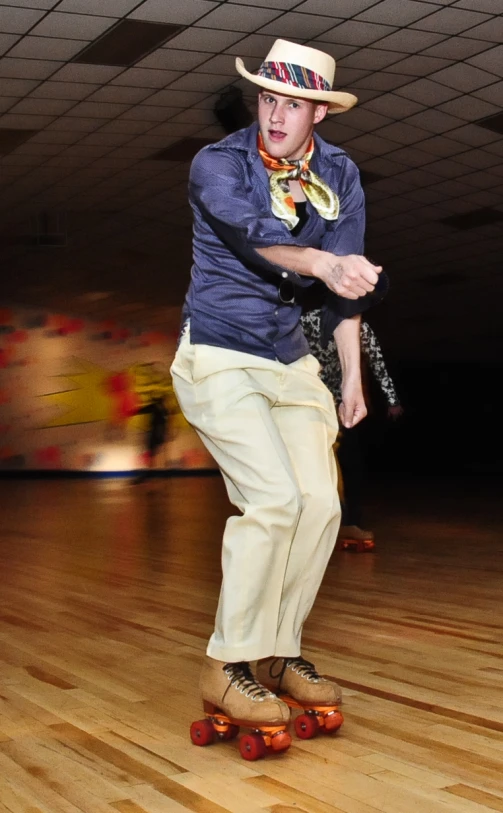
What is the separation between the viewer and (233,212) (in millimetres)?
1971

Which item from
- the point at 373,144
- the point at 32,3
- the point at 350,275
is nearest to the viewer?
the point at 350,275

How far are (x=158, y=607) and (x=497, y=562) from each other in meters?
2.04

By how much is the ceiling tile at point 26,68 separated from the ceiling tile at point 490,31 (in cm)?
268

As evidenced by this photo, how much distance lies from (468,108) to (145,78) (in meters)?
2.41

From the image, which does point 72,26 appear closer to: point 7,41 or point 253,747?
point 7,41

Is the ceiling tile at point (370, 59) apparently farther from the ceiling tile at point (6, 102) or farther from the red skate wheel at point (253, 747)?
the red skate wheel at point (253, 747)

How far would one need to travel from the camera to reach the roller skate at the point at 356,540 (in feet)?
18.1

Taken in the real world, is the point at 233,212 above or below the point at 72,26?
below

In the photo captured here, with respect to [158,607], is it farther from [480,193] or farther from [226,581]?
[480,193]

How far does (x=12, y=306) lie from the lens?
1605 cm

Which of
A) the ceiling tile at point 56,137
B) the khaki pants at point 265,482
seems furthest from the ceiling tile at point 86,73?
the khaki pants at point 265,482

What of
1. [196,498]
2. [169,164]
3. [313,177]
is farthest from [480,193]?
[313,177]

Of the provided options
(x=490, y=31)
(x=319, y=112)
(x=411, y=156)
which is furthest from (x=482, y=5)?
(x=319, y=112)

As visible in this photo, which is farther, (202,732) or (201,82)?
(201,82)
